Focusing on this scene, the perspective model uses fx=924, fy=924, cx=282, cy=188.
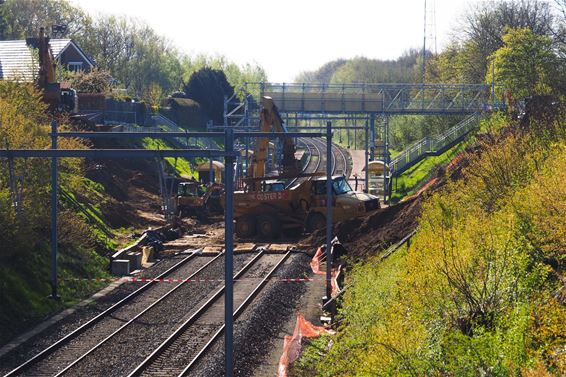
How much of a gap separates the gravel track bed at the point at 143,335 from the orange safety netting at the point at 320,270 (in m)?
3.73

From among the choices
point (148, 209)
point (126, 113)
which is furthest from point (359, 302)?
point (126, 113)

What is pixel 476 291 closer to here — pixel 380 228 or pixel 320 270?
pixel 320 270

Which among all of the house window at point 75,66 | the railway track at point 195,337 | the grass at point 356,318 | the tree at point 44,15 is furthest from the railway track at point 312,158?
the grass at point 356,318

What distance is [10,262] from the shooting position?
27.4m

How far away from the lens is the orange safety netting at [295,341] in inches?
773

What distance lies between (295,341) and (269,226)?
66.4 ft

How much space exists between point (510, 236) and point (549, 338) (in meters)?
3.78

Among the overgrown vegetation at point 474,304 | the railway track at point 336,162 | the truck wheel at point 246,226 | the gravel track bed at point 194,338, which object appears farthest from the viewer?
the railway track at point 336,162

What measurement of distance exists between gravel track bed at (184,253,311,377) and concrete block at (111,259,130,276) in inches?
208

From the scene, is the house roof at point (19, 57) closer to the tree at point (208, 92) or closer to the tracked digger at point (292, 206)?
the tracked digger at point (292, 206)

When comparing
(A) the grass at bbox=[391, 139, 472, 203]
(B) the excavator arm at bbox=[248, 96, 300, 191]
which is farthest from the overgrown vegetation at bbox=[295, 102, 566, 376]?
(A) the grass at bbox=[391, 139, 472, 203]

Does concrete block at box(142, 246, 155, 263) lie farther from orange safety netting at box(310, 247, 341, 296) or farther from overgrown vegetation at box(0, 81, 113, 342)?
orange safety netting at box(310, 247, 341, 296)

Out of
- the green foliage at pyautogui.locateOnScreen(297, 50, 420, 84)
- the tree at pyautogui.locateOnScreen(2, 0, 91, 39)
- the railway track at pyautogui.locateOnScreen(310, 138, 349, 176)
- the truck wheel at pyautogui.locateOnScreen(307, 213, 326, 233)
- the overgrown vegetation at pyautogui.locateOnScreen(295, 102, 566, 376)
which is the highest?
the tree at pyautogui.locateOnScreen(2, 0, 91, 39)

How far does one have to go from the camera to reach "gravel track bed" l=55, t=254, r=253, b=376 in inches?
798
